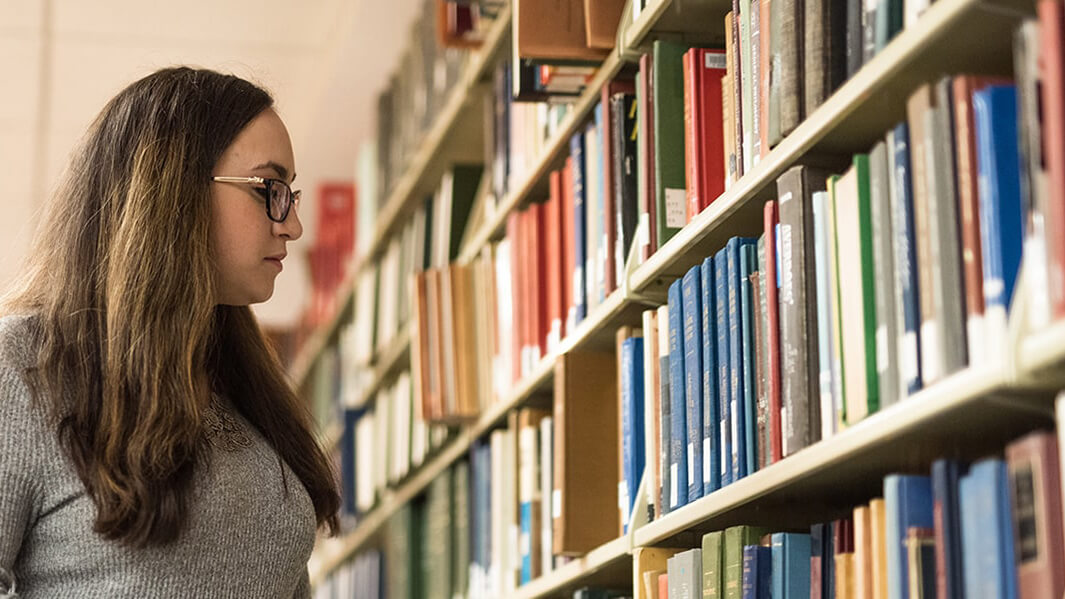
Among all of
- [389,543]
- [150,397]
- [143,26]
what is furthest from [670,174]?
[143,26]

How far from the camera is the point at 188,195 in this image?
1.58 metres

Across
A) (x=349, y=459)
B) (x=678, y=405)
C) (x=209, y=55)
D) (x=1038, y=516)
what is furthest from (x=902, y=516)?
(x=209, y=55)

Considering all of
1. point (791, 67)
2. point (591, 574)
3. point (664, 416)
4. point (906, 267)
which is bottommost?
point (591, 574)

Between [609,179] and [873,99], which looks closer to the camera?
[873,99]

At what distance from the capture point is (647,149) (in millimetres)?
1851

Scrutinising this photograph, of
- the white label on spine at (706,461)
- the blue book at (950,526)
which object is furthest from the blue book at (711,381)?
the blue book at (950,526)

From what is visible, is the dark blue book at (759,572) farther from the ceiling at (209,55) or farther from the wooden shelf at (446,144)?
the ceiling at (209,55)

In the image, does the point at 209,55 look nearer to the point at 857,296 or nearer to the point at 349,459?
the point at 349,459

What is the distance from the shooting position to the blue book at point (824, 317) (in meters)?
1.31

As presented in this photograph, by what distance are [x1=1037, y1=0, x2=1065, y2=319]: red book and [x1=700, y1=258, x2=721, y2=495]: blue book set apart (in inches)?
24.5

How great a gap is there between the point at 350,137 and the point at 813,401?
10.8 feet

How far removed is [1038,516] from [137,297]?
3.08 feet

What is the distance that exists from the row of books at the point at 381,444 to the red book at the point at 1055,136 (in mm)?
1876

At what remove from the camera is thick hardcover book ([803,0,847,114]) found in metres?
1.35
